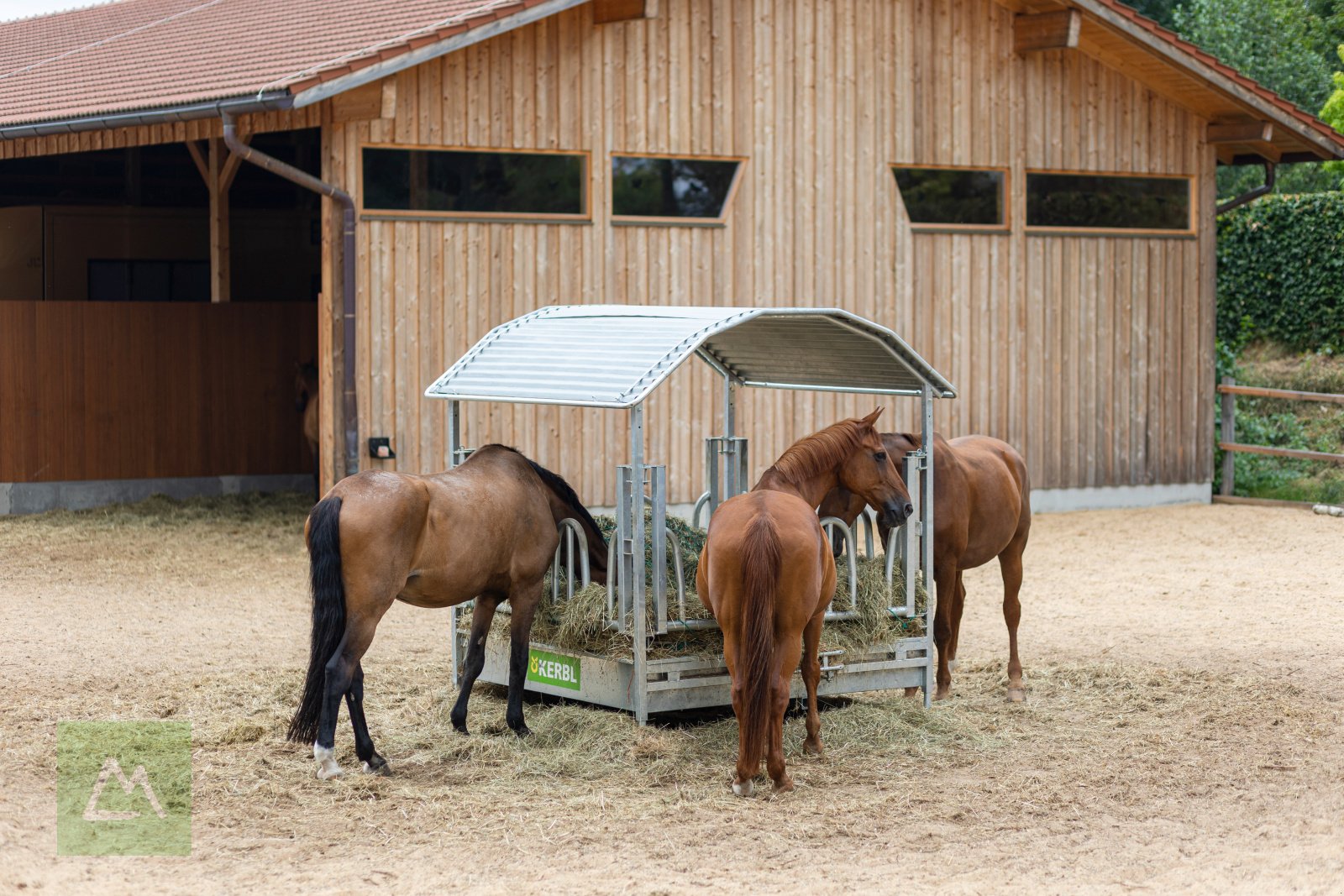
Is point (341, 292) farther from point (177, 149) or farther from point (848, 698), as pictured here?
point (177, 149)

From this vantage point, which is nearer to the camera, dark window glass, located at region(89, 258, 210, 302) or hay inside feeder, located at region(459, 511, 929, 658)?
hay inside feeder, located at region(459, 511, 929, 658)

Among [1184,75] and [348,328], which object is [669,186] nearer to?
[348,328]

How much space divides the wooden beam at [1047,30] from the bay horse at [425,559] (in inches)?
350

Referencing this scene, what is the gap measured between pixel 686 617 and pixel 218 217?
9858 millimetres

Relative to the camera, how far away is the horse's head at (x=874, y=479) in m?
7.56

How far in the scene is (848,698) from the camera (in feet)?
27.3

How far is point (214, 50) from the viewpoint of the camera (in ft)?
46.5

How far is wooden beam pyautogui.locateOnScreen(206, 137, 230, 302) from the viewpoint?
15492mm

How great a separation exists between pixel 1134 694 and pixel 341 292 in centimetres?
695

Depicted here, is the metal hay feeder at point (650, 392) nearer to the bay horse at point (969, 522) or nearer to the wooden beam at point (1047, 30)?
the bay horse at point (969, 522)

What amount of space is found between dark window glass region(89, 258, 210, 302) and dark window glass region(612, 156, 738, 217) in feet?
22.2

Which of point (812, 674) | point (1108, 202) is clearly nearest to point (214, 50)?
point (1108, 202)

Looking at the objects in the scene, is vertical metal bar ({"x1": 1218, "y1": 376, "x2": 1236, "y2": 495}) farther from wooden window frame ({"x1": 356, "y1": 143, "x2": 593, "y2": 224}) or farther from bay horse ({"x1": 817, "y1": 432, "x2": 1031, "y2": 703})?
bay horse ({"x1": 817, "y1": 432, "x2": 1031, "y2": 703})

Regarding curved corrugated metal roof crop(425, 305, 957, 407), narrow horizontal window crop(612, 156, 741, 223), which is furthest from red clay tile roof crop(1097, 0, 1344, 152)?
curved corrugated metal roof crop(425, 305, 957, 407)
